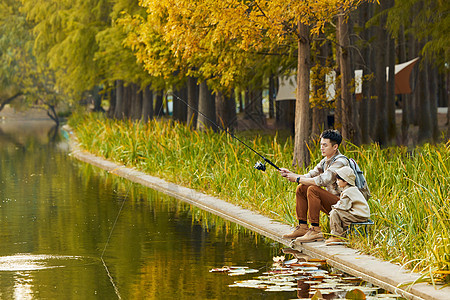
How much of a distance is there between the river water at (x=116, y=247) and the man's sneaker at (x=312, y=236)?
323mm

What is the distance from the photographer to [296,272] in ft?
32.6

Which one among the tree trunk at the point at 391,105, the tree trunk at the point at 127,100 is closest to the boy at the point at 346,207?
the tree trunk at the point at 391,105

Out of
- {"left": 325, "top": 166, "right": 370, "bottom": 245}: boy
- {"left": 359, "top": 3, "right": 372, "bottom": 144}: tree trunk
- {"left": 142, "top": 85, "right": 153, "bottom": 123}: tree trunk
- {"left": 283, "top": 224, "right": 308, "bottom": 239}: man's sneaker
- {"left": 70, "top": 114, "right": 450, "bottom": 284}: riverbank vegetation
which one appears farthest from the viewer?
{"left": 142, "top": 85, "right": 153, "bottom": 123}: tree trunk

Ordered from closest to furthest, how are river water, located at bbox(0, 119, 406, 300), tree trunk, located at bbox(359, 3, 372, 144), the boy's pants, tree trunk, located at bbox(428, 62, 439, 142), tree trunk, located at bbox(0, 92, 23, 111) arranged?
river water, located at bbox(0, 119, 406, 300) < the boy's pants < tree trunk, located at bbox(359, 3, 372, 144) < tree trunk, located at bbox(428, 62, 439, 142) < tree trunk, located at bbox(0, 92, 23, 111)

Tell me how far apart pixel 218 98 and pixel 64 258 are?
22.6 metres

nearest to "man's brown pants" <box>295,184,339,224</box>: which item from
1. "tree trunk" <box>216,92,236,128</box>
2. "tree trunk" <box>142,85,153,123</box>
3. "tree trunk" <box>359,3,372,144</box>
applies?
"tree trunk" <box>359,3,372,144</box>

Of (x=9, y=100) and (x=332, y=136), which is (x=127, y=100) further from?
(x=9, y=100)

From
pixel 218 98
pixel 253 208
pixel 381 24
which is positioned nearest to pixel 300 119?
pixel 253 208

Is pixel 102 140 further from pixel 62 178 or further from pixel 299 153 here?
pixel 299 153

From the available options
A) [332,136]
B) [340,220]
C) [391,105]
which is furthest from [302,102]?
[391,105]

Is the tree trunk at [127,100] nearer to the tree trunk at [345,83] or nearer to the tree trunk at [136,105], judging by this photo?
the tree trunk at [136,105]

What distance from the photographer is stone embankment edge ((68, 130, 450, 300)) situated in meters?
8.73

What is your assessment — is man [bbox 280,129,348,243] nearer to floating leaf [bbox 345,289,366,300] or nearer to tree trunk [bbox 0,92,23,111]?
floating leaf [bbox 345,289,366,300]

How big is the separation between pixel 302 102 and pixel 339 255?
8.35 metres
